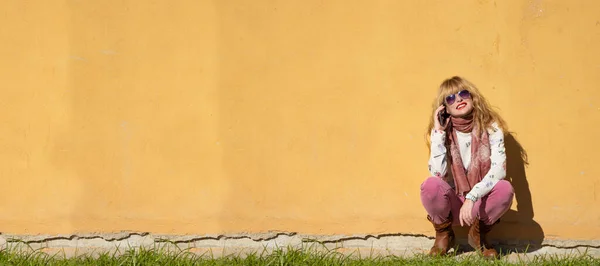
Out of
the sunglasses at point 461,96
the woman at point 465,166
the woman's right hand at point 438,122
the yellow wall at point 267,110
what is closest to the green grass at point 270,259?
the woman at point 465,166

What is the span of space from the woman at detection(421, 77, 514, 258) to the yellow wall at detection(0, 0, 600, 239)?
171 mm

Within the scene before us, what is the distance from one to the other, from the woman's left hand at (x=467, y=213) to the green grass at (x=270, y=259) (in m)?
0.20

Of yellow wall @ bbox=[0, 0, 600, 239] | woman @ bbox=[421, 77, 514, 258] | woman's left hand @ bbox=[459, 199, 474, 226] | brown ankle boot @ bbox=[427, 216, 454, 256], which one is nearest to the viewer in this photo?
woman's left hand @ bbox=[459, 199, 474, 226]

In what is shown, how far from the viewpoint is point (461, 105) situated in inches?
178

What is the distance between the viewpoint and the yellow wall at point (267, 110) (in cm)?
468

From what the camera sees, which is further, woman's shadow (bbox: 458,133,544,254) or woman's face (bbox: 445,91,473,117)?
woman's shadow (bbox: 458,133,544,254)

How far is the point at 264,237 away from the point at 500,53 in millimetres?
1611

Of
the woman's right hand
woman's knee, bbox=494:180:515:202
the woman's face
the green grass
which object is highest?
the woman's face

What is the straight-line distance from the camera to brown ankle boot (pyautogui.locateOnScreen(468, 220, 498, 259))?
4.51m

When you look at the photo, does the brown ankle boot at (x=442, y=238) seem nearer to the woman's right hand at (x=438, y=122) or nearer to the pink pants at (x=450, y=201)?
the pink pants at (x=450, y=201)

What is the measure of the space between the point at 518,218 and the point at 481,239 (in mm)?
292

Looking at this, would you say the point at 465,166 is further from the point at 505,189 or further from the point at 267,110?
the point at 267,110

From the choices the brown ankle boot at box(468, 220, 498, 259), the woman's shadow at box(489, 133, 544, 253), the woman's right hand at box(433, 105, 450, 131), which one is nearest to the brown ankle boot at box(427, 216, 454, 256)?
the brown ankle boot at box(468, 220, 498, 259)

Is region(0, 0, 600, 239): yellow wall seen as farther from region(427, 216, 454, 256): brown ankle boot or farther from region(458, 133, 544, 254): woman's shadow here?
region(427, 216, 454, 256): brown ankle boot
